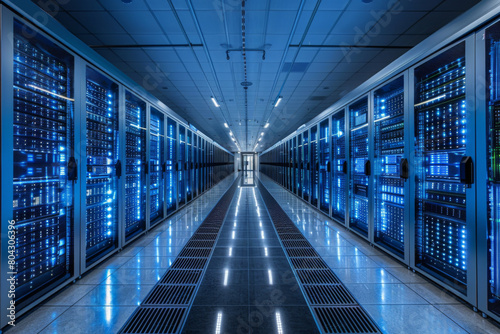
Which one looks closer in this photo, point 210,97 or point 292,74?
point 292,74

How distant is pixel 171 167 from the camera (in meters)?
5.85

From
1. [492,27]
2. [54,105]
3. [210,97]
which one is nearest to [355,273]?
[492,27]

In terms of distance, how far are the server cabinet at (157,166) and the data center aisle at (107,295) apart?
1.23 metres

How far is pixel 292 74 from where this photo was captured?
19.6 ft

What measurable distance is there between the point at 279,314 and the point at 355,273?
1230mm

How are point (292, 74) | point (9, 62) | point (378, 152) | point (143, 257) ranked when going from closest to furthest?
1. point (9, 62)
2. point (143, 257)
3. point (378, 152)
4. point (292, 74)

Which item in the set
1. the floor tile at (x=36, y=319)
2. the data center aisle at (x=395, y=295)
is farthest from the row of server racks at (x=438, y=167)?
the floor tile at (x=36, y=319)

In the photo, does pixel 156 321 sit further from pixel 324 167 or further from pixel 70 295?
pixel 324 167

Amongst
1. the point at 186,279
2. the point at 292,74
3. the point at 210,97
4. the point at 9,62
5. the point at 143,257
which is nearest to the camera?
the point at 9,62

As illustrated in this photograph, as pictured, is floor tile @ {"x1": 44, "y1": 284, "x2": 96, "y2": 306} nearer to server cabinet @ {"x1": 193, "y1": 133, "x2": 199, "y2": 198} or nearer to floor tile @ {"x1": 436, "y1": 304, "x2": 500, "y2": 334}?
floor tile @ {"x1": 436, "y1": 304, "x2": 500, "y2": 334}

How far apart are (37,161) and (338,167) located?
15.6ft

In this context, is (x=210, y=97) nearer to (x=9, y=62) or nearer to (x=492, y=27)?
(x=9, y=62)

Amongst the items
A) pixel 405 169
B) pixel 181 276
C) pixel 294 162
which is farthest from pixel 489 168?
pixel 294 162

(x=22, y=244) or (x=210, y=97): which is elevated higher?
(x=210, y=97)
